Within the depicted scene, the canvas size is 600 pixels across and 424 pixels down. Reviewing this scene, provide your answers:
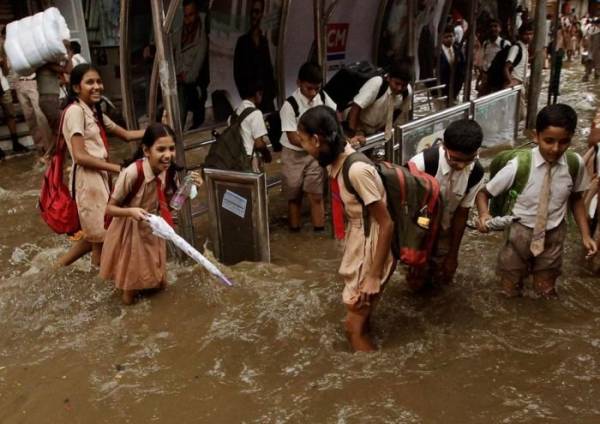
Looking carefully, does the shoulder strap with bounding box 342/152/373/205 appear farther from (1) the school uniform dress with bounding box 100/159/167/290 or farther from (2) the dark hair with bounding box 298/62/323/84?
(2) the dark hair with bounding box 298/62/323/84

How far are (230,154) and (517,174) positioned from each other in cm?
249

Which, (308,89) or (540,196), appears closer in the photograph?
(540,196)

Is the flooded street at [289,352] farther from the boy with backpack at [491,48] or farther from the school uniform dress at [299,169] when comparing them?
the boy with backpack at [491,48]

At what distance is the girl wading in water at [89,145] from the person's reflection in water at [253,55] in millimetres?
1993

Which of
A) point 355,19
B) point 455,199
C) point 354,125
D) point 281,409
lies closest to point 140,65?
point 354,125

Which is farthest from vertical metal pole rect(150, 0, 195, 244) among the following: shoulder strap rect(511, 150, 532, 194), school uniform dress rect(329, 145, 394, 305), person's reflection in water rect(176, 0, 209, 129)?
shoulder strap rect(511, 150, 532, 194)

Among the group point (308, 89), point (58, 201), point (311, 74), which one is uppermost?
point (311, 74)

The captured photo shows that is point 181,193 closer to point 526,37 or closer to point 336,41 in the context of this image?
point 336,41

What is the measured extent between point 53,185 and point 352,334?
246 cm

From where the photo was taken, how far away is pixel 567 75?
1670cm

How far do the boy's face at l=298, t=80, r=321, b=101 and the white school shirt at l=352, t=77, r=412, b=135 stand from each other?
0.64 meters

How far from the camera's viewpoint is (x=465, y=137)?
3061 mm

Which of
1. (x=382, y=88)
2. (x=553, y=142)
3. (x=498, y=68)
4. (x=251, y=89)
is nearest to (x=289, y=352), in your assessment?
(x=553, y=142)

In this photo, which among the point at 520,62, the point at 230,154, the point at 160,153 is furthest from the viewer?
the point at 520,62
